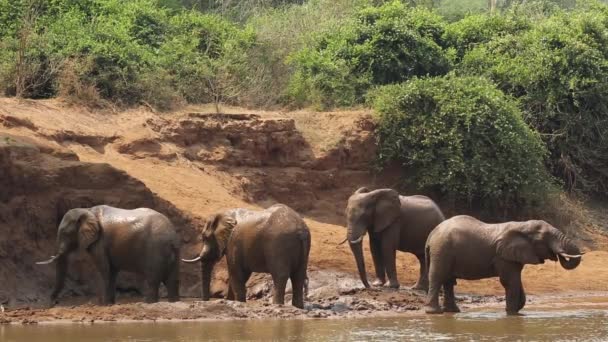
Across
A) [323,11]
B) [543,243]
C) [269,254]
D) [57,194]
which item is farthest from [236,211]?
[323,11]

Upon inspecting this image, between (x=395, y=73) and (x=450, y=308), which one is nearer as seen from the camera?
(x=450, y=308)

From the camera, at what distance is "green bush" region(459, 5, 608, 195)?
26.6m

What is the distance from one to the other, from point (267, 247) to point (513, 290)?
3.23 meters

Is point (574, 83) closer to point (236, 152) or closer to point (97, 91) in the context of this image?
point (236, 152)

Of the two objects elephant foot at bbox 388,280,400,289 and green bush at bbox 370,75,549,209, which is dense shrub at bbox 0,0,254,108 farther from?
elephant foot at bbox 388,280,400,289

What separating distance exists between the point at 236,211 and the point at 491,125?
8.11 meters

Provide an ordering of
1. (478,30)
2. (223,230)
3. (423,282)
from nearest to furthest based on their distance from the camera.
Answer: (223,230)
(423,282)
(478,30)

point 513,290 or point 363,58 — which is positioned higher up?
point 363,58

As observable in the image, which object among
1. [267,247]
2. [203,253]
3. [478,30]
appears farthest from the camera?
[478,30]

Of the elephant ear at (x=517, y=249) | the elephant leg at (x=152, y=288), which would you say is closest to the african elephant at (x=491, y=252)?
the elephant ear at (x=517, y=249)

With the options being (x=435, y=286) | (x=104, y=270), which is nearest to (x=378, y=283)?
(x=435, y=286)

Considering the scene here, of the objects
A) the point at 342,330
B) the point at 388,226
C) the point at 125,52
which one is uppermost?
the point at 125,52

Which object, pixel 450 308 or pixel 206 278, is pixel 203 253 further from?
pixel 450 308

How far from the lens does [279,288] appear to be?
16.4 meters
